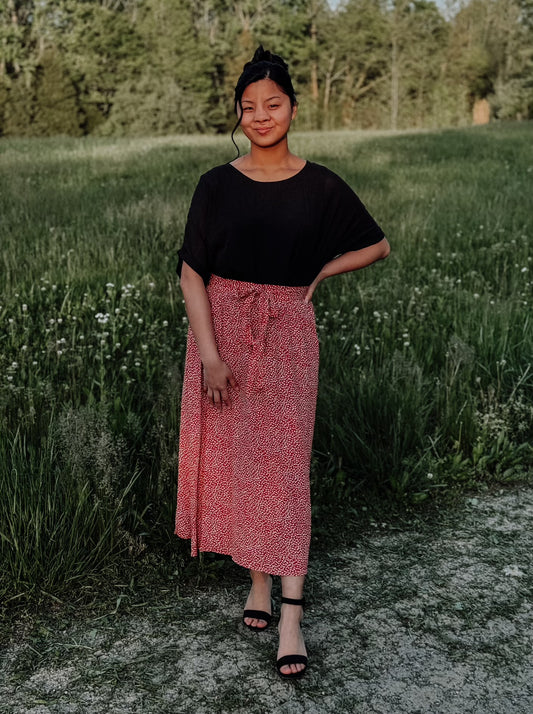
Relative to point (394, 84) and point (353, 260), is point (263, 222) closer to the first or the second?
point (353, 260)

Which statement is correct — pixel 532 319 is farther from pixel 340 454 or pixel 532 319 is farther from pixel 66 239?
pixel 66 239

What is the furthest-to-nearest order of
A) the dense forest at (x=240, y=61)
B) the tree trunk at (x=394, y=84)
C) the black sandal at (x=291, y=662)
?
the tree trunk at (x=394, y=84) → the dense forest at (x=240, y=61) → the black sandal at (x=291, y=662)

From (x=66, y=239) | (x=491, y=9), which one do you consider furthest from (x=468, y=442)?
(x=491, y=9)

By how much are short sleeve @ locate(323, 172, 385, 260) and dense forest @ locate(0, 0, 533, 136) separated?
42.5m

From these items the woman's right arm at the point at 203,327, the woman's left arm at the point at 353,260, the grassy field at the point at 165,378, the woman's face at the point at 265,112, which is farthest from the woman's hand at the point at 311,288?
the grassy field at the point at 165,378

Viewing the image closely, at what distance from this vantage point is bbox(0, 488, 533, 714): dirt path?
2.32 m

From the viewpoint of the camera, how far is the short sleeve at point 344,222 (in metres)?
2.53

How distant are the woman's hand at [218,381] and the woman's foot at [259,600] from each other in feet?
2.14

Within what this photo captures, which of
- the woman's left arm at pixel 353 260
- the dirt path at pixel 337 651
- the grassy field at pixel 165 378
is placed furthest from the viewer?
the grassy field at pixel 165 378

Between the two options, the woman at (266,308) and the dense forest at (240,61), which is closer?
the woman at (266,308)

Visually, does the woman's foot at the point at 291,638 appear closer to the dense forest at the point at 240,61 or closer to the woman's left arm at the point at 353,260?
the woman's left arm at the point at 353,260

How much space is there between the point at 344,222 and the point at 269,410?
26.7 inches

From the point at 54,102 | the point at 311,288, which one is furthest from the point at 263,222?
the point at 54,102

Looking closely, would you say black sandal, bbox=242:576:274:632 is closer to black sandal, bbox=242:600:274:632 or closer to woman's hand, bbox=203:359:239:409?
black sandal, bbox=242:600:274:632
